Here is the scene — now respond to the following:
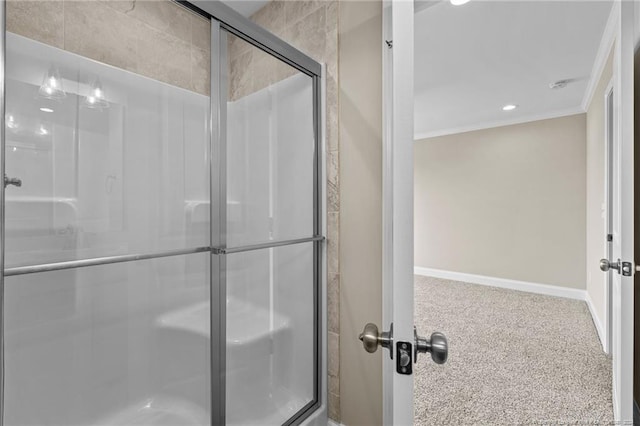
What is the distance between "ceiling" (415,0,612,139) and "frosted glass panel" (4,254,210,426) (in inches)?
68.7

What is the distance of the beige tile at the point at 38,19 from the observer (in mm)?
928

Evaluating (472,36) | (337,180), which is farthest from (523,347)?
(472,36)

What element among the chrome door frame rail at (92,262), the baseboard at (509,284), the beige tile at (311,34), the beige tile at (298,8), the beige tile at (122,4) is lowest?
the baseboard at (509,284)

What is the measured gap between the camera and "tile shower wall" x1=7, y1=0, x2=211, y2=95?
3.25ft

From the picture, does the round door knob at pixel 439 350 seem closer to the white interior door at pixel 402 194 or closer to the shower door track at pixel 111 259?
the white interior door at pixel 402 194

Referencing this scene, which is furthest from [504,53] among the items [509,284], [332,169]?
[509,284]

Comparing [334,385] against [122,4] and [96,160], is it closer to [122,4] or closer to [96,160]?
[96,160]

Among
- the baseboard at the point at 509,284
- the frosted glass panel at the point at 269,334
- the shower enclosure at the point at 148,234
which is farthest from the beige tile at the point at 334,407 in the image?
the baseboard at the point at 509,284

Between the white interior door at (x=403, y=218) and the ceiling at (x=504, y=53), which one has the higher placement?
the ceiling at (x=504, y=53)

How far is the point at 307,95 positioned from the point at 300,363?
1331 millimetres

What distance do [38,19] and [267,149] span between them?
0.82m

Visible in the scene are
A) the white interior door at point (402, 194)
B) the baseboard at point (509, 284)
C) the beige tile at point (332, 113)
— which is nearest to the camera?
the white interior door at point (402, 194)

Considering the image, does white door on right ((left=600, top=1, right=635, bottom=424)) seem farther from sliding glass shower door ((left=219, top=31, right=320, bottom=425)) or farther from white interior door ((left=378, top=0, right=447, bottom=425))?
sliding glass shower door ((left=219, top=31, right=320, bottom=425))

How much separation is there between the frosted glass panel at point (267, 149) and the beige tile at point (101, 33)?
1.10 ft
